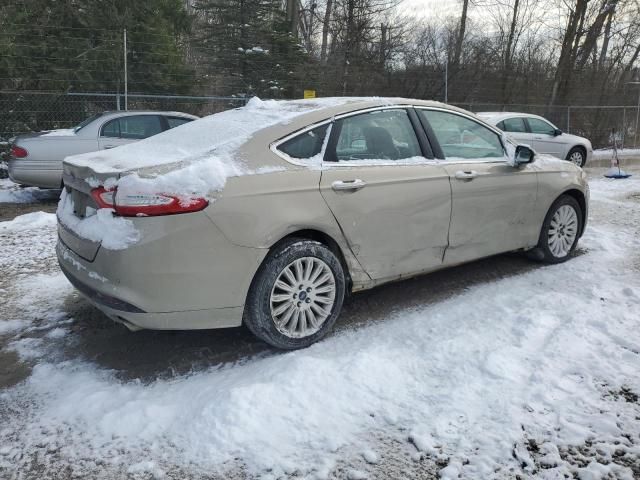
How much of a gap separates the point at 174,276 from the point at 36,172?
6802 mm

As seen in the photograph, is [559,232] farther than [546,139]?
No

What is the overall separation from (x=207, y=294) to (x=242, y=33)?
1629 cm

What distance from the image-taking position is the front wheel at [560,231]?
525 centimetres

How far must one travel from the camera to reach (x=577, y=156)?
14.1 meters

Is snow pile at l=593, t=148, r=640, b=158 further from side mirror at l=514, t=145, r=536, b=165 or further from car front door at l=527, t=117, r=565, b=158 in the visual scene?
side mirror at l=514, t=145, r=536, b=165

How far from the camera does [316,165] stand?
3631 millimetres

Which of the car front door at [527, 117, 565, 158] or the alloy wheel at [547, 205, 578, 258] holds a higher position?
the car front door at [527, 117, 565, 158]

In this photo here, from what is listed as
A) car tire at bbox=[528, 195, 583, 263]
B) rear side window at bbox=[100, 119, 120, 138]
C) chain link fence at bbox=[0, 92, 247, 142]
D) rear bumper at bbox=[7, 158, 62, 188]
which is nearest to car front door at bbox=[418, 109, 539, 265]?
car tire at bbox=[528, 195, 583, 263]

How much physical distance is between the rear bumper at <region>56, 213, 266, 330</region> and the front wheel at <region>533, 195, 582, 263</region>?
3.14 metres

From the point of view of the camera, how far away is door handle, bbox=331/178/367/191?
12.0 feet

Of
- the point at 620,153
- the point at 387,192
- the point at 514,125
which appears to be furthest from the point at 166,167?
the point at 620,153

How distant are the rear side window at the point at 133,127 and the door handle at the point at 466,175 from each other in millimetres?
6475

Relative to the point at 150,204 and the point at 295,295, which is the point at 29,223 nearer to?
the point at 150,204

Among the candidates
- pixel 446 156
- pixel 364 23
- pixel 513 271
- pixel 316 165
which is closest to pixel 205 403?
pixel 316 165
